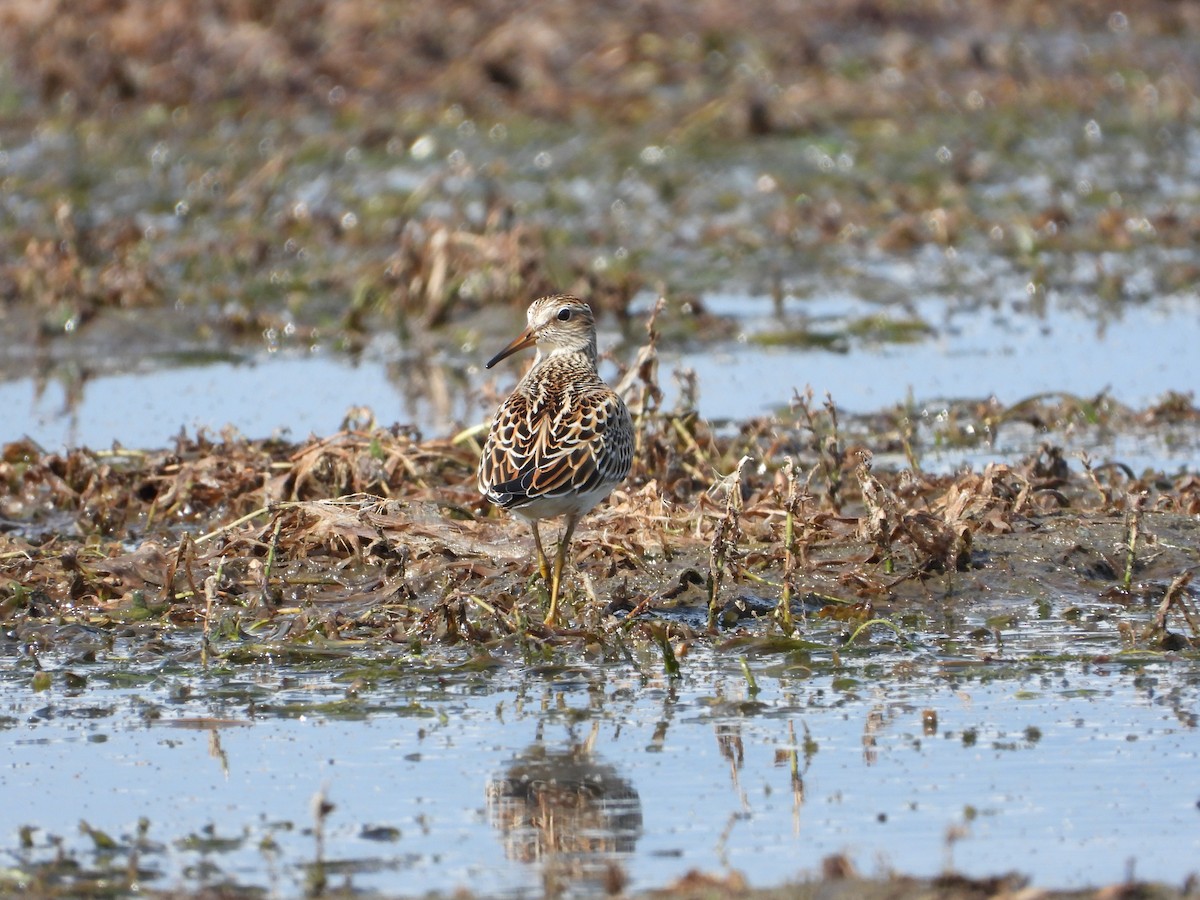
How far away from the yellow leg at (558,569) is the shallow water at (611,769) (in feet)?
1.36

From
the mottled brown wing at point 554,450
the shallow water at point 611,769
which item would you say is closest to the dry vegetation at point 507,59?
the mottled brown wing at point 554,450

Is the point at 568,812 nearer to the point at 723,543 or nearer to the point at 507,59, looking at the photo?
the point at 723,543

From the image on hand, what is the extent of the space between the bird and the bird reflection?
1.29 metres

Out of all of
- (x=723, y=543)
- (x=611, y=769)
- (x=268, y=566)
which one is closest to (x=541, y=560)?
(x=723, y=543)

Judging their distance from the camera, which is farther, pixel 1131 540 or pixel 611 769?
pixel 1131 540

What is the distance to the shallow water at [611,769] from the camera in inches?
210

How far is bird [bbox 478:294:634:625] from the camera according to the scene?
24.2 ft

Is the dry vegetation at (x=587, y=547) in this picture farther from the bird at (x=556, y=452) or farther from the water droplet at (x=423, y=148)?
the water droplet at (x=423, y=148)

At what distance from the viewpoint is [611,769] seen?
6008 mm

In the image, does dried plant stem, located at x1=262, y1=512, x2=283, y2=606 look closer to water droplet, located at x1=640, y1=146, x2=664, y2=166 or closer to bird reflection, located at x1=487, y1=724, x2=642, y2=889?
bird reflection, located at x1=487, y1=724, x2=642, y2=889

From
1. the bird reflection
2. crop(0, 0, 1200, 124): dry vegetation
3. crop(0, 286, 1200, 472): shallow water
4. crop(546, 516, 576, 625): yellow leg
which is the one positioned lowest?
the bird reflection

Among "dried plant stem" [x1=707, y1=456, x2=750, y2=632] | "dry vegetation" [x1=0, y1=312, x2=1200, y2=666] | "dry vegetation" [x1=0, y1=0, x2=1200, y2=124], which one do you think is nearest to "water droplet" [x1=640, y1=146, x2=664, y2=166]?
"dry vegetation" [x1=0, y1=0, x2=1200, y2=124]

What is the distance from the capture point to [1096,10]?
23.1 metres

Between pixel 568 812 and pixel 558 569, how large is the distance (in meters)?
2.03
